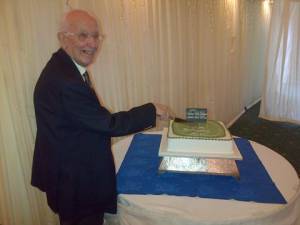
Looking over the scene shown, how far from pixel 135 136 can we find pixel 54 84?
33.5 inches

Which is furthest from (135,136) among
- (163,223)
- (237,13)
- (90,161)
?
(237,13)

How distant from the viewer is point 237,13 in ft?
13.8

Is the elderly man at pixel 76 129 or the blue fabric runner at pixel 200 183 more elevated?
the elderly man at pixel 76 129

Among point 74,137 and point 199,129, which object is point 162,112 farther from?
point 74,137

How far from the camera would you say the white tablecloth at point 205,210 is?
3.29ft

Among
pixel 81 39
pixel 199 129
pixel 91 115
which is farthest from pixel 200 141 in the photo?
pixel 81 39

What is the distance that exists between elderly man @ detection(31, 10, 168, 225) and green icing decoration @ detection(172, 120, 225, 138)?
6.5 inches

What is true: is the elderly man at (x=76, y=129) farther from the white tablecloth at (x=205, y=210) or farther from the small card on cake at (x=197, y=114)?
the small card on cake at (x=197, y=114)

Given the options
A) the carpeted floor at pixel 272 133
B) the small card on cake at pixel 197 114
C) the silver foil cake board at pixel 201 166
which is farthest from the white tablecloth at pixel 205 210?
the carpeted floor at pixel 272 133

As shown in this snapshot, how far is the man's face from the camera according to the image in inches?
44.5

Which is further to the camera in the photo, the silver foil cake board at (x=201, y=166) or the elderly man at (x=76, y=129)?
the silver foil cake board at (x=201, y=166)

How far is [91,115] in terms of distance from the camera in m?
1.05

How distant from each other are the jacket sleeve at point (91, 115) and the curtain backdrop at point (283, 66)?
3.90 m

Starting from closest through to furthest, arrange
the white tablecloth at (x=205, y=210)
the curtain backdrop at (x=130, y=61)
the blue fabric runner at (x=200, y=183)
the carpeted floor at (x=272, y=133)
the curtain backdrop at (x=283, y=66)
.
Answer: the white tablecloth at (x=205, y=210) → the blue fabric runner at (x=200, y=183) → the curtain backdrop at (x=130, y=61) → the carpeted floor at (x=272, y=133) → the curtain backdrop at (x=283, y=66)
